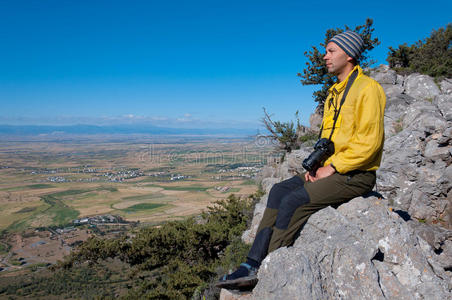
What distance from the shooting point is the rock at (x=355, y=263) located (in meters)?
2.51

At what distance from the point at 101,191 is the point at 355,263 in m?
73.3

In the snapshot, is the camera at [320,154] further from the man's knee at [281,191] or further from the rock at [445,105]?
the rock at [445,105]

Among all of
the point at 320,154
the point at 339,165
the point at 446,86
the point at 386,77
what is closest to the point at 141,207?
the point at 386,77

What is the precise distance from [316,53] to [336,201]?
15381 millimetres

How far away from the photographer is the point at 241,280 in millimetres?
2752

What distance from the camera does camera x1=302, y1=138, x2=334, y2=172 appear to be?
10.6 feet

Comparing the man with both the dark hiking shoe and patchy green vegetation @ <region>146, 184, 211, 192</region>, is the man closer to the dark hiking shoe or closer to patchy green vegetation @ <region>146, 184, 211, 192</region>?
the dark hiking shoe

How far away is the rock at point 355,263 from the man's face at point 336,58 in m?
1.76

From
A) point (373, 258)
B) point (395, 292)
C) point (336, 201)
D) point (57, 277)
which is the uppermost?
point (336, 201)

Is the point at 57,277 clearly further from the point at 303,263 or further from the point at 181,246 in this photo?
the point at 303,263

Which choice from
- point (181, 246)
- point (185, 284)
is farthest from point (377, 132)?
point (181, 246)

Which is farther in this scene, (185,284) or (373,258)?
(185,284)

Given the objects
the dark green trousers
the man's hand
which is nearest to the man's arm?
the man's hand

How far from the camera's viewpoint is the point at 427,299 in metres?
2.61
